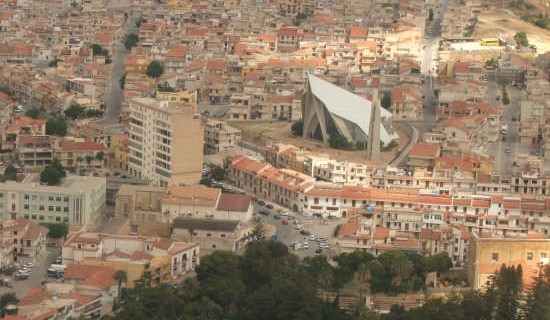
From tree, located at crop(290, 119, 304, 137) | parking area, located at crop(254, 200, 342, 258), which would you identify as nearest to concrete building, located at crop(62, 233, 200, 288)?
parking area, located at crop(254, 200, 342, 258)

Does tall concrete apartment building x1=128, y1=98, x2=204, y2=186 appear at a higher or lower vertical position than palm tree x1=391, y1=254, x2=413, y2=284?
higher

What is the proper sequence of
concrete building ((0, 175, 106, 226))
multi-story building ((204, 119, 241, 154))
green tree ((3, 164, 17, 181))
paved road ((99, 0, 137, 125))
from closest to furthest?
1. concrete building ((0, 175, 106, 226))
2. green tree ((3, 164, 17, 181))
3. multi-story building ((204, 119, 241, 154))
4. paved road ((99, 0, 137, 125))

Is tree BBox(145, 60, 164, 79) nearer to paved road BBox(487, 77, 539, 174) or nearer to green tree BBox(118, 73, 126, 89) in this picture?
green tree BBox(118, 73, 126, 89)

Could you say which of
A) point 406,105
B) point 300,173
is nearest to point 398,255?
point 300,173

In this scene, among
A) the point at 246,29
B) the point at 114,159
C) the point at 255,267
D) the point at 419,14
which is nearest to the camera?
the point at 255,267

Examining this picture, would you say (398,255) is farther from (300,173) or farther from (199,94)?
(199,94)
